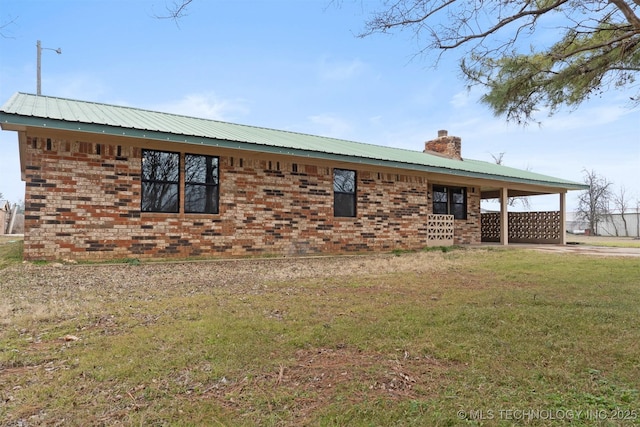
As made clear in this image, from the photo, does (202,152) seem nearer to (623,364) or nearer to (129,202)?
(129,202)

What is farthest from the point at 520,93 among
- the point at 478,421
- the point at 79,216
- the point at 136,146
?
the point at 79,216

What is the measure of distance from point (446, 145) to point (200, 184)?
43.8 ft

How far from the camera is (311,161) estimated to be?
11.1m

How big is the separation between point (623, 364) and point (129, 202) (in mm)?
8801

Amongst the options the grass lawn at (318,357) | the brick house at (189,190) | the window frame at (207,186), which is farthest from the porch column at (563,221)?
the window frame at (207,186)

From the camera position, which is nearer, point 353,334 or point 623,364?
point 623,364

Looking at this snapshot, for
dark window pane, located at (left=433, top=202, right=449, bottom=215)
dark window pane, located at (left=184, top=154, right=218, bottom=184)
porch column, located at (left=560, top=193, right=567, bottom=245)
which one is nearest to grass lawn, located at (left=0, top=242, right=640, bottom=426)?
dark window pane, located at (left=184, top=154, right=218, bottom=184)

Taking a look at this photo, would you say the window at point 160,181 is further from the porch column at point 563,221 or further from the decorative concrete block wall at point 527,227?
the porch column at point 563,221

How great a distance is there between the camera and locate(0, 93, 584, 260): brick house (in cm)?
797

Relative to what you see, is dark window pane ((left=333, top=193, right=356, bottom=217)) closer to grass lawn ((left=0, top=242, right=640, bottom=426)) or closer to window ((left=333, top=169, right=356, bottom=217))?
window ((left=333, top=169, right=356, bottom=217))

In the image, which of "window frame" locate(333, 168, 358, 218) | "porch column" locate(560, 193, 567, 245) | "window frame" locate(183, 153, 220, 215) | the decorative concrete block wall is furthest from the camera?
the decorative concrete block wall

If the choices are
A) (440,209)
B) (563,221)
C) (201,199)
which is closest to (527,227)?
(563,221)

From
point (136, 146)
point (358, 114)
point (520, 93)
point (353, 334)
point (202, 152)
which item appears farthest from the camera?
point (358, 114)

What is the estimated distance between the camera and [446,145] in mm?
19141
